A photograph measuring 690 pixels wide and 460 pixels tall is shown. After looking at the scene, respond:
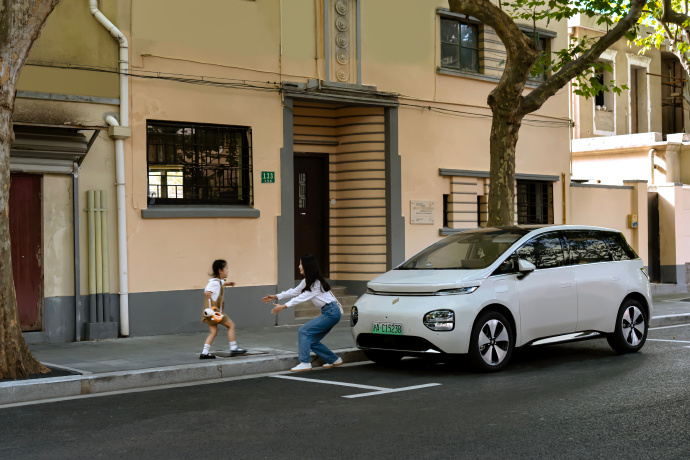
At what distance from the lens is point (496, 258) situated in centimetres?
995

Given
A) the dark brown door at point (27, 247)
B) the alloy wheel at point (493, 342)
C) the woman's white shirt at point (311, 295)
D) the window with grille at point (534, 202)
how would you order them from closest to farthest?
the alloy wheel at point (493, 342) < the woman's white shirt at point (311, 295) < the dark brown door at point (27, 247) < the window with grille at point (534, 202)

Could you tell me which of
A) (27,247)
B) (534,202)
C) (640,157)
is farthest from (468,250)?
(640,157)

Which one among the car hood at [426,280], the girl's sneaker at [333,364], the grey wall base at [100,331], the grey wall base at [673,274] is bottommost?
the girl's sneaker at [333,364]

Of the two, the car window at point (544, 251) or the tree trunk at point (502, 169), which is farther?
the tree trunk at point (502, 169)

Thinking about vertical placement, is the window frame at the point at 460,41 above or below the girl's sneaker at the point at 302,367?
above

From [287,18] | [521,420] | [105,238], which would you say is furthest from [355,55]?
[521,420]

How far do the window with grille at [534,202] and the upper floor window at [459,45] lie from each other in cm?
305

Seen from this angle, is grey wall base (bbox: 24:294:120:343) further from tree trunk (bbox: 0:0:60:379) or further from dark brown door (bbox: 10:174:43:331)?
tree trunk (bbox: 0:0:60:379)

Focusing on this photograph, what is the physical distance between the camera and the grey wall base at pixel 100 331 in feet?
40.3

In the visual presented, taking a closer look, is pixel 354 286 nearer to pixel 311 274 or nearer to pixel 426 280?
pixel 311 274

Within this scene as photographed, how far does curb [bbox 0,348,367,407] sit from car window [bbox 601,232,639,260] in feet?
12.4

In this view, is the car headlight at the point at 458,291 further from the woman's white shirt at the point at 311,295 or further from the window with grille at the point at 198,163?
the window with grille at the point at 198,163

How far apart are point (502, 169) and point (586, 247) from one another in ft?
11.9

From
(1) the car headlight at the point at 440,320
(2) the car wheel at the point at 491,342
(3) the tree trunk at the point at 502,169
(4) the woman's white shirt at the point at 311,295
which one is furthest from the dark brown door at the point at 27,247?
(3) the tree trunk at the point at 502,169
